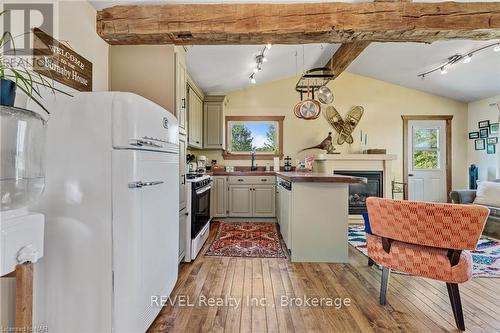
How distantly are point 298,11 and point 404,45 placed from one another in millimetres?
2783

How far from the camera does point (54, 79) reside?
173cm

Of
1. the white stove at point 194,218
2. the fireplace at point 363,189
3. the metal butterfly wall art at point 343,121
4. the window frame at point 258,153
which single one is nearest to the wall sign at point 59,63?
the white stove at point 194,218

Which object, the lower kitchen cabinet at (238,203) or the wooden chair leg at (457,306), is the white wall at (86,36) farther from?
the wooden chair leg at (457,306)

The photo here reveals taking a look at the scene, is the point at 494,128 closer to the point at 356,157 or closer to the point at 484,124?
the point at 484,124

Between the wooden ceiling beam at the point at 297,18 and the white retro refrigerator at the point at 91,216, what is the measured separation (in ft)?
3.74

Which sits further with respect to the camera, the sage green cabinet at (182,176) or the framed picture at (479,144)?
the framed picture at (479,144)

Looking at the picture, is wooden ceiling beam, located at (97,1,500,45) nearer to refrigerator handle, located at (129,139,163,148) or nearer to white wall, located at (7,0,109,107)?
white wall, located at (7,0,109,107)

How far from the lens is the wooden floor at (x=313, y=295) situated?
1792 mm

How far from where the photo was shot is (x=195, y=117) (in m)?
4.45

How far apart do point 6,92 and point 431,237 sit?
2.44 m

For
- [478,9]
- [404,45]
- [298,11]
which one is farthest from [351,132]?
[298,11]

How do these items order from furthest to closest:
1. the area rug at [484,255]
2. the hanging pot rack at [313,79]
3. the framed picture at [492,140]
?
the framed picture at [492,140] → the hanging pot rack at [313,79] → the area rug at [484,255]

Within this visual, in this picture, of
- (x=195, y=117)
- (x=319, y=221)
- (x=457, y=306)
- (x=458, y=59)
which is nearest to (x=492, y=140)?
(x=458, y=59)

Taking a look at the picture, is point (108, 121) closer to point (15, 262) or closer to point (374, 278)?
point (15, 262)
